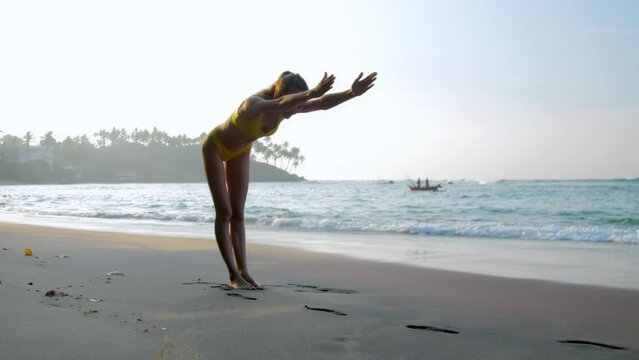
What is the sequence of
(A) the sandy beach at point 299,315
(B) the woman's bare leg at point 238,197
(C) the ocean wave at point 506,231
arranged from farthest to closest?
(C) the ocean wave at point 506,231 → (B) the woman's bare leg at point 238,197 → (A) the sandy beach at point 299,315

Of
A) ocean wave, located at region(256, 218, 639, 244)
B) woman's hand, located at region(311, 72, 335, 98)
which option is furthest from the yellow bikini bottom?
ocean wave, located at region(256, 218, 639, 244)

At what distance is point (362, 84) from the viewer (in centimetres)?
342

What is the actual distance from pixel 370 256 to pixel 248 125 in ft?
13.4

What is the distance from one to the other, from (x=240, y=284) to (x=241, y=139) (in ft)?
3.55

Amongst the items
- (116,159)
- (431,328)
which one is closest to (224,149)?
(431,328)

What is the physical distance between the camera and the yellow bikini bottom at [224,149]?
13.8 ft

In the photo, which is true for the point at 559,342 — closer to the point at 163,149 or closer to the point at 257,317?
the point at 257,317

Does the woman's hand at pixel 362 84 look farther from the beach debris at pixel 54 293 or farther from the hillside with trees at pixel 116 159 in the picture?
the hillside with trees at pixel 116 159

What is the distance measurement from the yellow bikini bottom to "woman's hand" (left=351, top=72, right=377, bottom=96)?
113 cm

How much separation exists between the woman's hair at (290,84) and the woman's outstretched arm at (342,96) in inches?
5.2

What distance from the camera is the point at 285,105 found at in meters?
3.47

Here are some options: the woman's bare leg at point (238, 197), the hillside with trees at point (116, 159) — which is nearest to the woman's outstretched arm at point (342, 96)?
the woman's bare leg at point (238, 197)

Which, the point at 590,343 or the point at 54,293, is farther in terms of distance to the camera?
the point at 54,293

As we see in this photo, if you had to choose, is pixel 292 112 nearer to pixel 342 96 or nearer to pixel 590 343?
pixel 342 96
